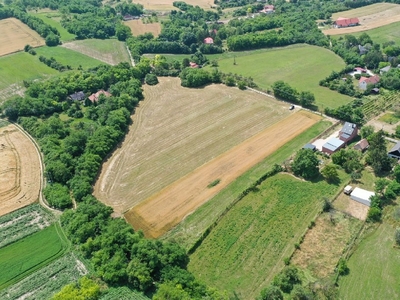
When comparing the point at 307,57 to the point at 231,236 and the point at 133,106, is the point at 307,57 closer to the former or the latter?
the point at 133,106

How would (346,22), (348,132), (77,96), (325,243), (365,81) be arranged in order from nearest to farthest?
(325,243) < (348,132) < (365,81) < (77,96) < (346,22)

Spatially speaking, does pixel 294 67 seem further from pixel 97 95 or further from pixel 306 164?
pixel 97 95

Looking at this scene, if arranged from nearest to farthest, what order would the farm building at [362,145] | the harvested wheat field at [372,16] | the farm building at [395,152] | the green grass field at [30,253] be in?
1. the green grass field at [30,253]
2. the farm building at [395,152]
3. the farm building at [362,145]
4. the harvested wheat field at [372,16]

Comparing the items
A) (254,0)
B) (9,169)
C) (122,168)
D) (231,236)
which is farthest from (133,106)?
(254,0)

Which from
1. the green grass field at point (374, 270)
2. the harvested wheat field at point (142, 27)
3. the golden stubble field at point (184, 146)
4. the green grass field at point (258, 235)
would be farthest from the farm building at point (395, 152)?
the harvested wheat field at point (142, 27)

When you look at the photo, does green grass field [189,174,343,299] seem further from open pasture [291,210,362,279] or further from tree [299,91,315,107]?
tree [299,91,315,107]

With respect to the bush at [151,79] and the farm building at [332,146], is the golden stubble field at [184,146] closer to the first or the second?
the bush at [151,79]

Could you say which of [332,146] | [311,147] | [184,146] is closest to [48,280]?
[184,146]
